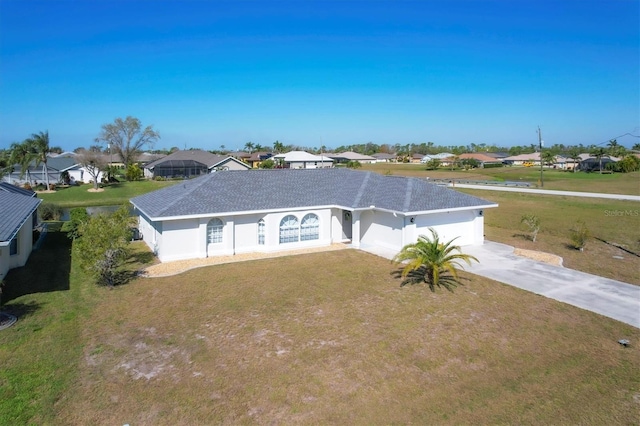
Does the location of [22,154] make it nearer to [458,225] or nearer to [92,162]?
[92,162]

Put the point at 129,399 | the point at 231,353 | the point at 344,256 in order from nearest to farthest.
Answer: the point at 129,399, the point at 231,353, the point at 344,256

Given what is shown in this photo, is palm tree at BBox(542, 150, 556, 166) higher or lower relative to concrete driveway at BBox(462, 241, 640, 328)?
higher

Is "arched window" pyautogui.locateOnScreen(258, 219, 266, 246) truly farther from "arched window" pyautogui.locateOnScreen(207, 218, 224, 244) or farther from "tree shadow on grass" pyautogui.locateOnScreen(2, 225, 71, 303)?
"tree shadow on grass" pyautogui.locateOnScreen(2, 225, 71, 303)

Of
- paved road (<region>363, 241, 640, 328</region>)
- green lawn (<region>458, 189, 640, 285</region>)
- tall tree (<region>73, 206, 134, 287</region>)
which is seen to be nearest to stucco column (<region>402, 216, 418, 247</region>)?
paved road (<region>363, 241, 640, 328</region>)

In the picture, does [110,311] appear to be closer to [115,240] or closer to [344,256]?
[115,240]

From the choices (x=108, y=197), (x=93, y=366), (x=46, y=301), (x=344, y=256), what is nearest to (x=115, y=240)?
(x=46, y=301)

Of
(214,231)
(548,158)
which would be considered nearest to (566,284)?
(214,231)

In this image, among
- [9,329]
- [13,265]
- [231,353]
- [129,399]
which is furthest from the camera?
[13,265]
